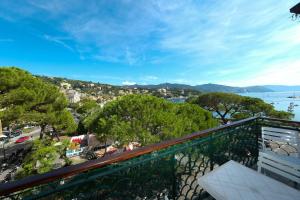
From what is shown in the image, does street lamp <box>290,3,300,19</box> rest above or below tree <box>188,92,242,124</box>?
above

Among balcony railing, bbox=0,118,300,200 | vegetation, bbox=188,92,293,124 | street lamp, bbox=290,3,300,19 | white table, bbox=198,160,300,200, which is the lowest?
vegetation, bbox=188,92,293,124

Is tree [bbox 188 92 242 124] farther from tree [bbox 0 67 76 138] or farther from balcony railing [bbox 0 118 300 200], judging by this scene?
balcony railing [bbox 0 118 300 200]

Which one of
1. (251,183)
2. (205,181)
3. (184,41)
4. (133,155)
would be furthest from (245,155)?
(184,41)

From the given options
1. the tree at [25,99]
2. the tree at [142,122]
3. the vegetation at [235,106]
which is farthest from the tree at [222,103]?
the tree at [25,99]

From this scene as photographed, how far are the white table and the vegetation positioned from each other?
2379 cm

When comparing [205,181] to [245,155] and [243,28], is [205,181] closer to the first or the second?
[245,155]

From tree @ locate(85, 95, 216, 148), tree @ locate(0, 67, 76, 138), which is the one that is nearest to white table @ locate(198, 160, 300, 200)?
tree @ locate(85, 95, 216, 148)

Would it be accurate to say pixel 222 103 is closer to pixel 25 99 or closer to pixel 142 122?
pixel 142 122

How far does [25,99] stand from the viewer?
528 inches

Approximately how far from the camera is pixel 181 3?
576 cm

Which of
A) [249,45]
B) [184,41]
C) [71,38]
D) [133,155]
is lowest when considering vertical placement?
[133,155]

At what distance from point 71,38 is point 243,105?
79.1ft

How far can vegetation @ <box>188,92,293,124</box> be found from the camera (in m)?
22.4

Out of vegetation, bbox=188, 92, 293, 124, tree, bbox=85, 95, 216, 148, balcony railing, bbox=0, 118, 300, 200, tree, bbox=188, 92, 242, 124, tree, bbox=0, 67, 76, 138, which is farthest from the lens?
tree, bbox=188, 92, 242, 124
